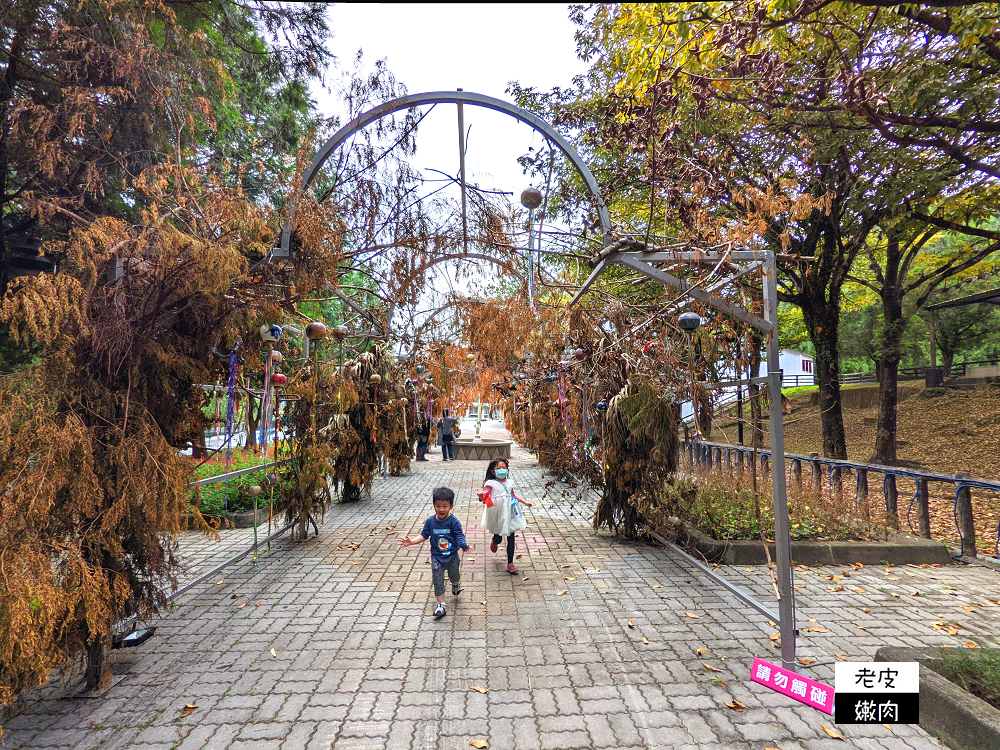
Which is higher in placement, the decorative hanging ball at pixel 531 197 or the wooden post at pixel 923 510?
the decorative hanging ball at pixel 531 197

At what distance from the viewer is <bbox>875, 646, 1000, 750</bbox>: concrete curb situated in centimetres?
251

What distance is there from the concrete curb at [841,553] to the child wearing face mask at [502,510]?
2.47 meters

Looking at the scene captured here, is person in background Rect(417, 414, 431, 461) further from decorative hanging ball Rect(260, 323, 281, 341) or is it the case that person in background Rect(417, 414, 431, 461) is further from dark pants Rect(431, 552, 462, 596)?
decorative hanging ball Rect(260, 323, 281, 341)

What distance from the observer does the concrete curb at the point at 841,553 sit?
587 cm

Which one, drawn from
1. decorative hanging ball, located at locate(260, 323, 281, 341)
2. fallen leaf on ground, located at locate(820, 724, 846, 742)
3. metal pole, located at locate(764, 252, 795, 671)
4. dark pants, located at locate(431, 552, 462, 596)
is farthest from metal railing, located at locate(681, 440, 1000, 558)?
decorative hanging ball, located at locate(260, 323, 281, 341)

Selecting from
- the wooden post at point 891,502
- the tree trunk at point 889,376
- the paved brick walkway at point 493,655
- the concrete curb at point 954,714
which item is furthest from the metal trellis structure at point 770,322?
the tree trunk at point 889,376

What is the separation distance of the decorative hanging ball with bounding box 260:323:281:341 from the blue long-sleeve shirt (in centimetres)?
221

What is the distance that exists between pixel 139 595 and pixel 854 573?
276 inches

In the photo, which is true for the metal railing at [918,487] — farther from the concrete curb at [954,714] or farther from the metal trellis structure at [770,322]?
the concrete curb at [954,714]

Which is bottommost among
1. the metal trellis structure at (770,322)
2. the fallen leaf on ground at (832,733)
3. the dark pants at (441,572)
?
the fallen leaf on ground at (832,733)

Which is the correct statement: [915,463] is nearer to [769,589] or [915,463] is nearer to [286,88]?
[769,589]

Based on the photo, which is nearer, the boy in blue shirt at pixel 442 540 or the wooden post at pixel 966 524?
the boy in blue shirt at pixel 442 540

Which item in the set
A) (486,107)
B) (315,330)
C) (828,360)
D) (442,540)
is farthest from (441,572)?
(828,360)

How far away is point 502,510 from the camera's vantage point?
5777 millimetres
